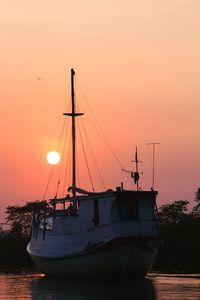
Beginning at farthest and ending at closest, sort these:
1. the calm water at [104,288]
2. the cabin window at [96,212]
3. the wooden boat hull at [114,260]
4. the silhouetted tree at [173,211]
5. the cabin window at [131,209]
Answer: the silhouetted tree at [173,211], the cabin window at [96,212], the cabin window at [131,209], the wooden boat hull at [114,260], the calm water at [104,288]

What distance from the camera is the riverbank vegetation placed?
65250 millimetres

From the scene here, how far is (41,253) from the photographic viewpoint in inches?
1911

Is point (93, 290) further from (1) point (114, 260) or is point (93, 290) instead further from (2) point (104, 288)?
(1) point (114, 260)

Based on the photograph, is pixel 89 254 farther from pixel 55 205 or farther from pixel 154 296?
pixel 154 296

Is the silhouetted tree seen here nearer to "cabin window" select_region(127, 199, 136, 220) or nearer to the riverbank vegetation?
the riverbank vegetation

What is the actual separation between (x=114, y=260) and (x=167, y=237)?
33734 millimetres

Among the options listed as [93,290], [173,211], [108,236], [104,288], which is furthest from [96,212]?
[173,211]

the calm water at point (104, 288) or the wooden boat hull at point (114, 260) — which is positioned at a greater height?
the wooden boat hull at point (114, 260)

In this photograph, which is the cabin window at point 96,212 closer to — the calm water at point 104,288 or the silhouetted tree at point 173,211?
the calm water at point 104,288

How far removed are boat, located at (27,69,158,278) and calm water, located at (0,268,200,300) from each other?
1348mm

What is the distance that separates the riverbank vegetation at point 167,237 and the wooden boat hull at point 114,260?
27.6ft

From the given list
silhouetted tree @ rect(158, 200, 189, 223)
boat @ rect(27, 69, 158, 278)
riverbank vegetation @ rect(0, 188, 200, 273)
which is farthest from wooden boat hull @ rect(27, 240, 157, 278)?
silhouetted tree @ rect(158, 200, 189, 223)

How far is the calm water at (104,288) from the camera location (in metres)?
33.1

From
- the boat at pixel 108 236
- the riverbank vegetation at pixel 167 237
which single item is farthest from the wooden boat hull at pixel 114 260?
the riverbank vegetation at pixel 167 237
